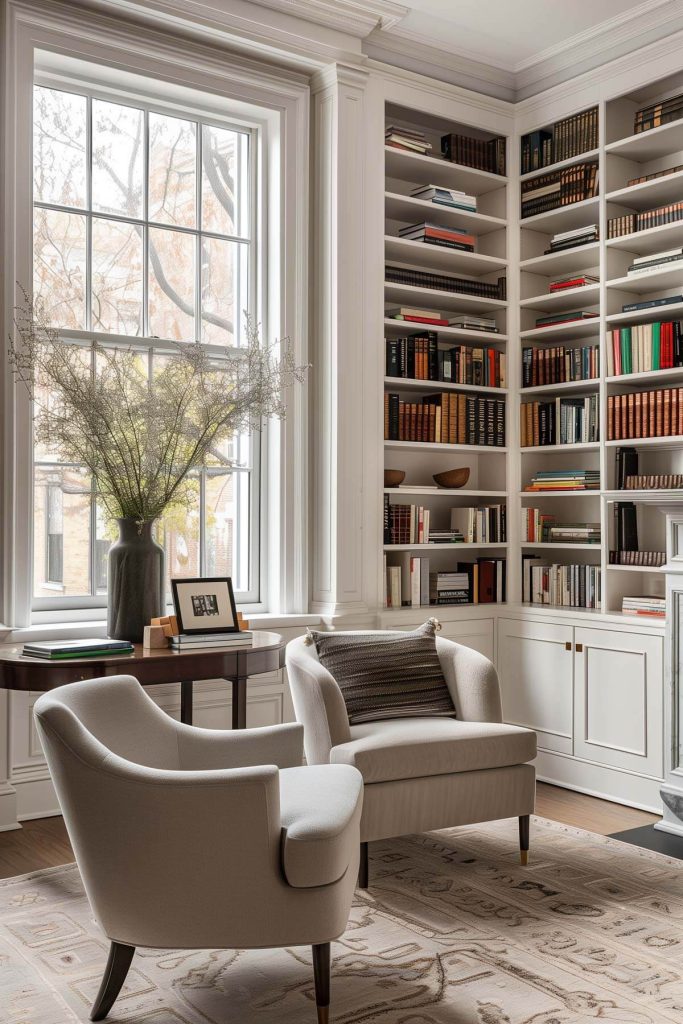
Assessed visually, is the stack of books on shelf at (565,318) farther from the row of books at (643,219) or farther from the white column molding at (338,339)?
the white column molding at (338,339)

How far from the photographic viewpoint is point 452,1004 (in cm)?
225

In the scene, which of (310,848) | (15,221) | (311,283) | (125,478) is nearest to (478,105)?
(311,283)

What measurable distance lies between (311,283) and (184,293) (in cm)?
60

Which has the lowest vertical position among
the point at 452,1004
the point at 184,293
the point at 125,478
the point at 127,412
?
the point at 452,1004

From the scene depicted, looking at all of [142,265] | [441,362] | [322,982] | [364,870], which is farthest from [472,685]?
[142,265]

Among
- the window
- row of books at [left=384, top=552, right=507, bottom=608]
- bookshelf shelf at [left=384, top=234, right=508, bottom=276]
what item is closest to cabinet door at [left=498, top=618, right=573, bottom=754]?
row of books at [left=384, top=552, right=507, bottom=608]

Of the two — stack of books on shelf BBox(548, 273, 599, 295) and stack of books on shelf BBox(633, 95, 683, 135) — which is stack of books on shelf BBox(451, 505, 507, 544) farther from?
stack of books on shelf BBox(633, 95, 683, 135)

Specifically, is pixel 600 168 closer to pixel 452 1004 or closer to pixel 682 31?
pixel 682 31

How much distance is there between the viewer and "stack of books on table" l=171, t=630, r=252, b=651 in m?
3.29

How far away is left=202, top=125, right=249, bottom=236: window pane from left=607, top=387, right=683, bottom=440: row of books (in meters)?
1.90

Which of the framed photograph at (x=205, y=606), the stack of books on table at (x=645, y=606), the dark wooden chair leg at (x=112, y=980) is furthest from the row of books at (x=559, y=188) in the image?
the dark wooden chair leg at (x=112, y=980)

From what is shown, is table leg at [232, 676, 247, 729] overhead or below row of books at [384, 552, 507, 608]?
below

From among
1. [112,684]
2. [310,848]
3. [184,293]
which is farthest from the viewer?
[184,293]

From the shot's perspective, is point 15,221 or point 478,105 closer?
point 15,221
